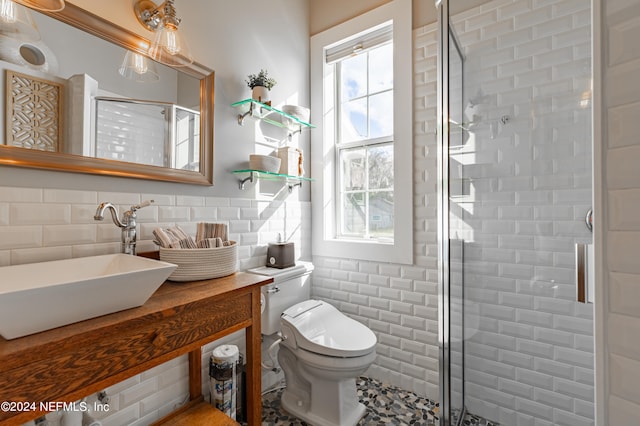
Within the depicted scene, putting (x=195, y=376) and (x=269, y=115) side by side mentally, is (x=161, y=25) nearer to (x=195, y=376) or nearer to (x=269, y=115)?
(x=269, y=115)

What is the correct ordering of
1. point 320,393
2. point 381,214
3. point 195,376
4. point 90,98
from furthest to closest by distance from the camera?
point 381,214, point 320,393, point 195,376, point 90,98

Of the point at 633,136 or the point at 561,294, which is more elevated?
the point at 633,136

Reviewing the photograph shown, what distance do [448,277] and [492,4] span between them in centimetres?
158

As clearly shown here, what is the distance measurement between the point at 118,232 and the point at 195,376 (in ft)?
2.76

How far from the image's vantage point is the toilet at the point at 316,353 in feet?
4.91

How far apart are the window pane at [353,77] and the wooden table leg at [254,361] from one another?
70.6 inches

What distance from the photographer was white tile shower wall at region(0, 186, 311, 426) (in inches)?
40.8

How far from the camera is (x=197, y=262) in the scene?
1.24 meters

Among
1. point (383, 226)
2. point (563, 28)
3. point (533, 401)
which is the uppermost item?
point (563, 28)

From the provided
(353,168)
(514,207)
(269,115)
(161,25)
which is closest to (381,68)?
(353,168)

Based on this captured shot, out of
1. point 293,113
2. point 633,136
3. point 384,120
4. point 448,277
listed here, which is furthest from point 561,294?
point 293,113

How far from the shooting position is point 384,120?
220 cm

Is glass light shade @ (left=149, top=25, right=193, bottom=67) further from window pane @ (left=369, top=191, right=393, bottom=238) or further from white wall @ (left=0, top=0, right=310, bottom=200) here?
window pane @ (left=369, top=191, right=393, bottom=238)

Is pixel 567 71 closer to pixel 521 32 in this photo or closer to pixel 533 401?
pixel 521 32
